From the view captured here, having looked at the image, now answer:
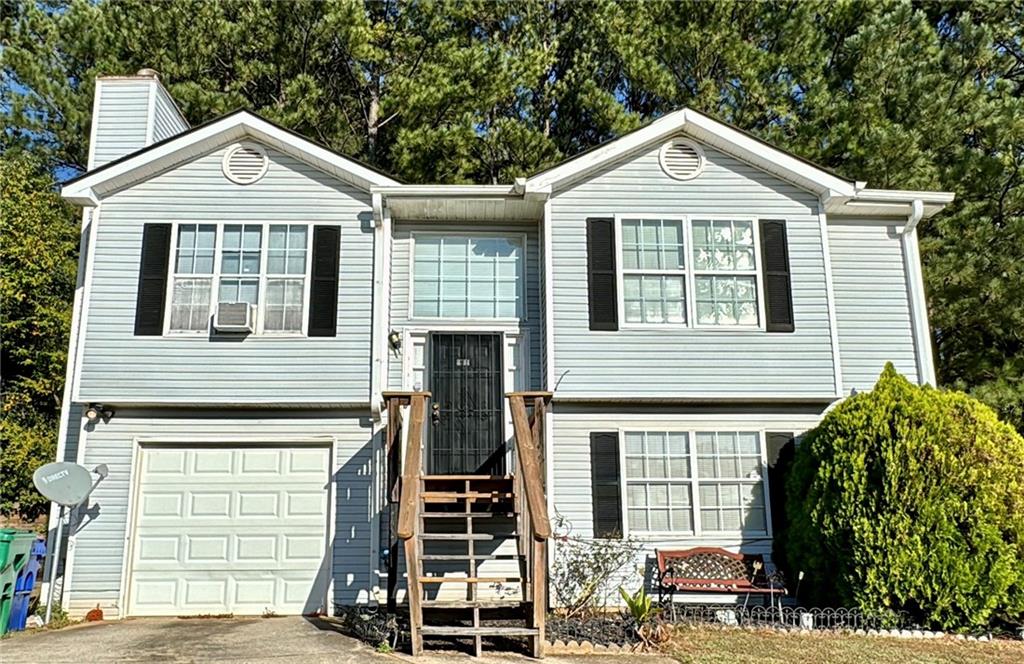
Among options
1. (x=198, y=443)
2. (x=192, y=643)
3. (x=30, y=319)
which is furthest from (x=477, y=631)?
(x=30, y=319)

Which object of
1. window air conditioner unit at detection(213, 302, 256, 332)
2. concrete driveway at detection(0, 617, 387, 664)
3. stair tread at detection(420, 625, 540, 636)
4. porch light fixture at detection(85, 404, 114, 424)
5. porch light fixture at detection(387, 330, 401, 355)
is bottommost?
concrete driveway at detection(0, 617, 387, 664)

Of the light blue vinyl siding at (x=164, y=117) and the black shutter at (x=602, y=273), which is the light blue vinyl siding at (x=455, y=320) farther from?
the light blue vinyl siding at (x=164, y=117)

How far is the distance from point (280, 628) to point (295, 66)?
483 inches

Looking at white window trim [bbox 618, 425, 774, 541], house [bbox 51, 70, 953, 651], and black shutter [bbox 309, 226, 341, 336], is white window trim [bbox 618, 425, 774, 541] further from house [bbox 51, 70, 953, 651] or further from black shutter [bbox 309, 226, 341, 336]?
black shutter [bbox 309, 226, 341, 336]

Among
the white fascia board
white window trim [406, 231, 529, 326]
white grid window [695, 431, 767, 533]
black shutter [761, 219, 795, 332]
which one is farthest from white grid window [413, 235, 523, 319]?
black shutter [761, 219, 795, 332]

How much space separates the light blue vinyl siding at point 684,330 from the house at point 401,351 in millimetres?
28

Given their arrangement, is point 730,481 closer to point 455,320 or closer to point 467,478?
point 467,478

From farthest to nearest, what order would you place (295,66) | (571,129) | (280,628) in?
1. (571,129)
2. (295,66)
3. (280,628)

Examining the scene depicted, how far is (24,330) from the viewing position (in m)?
14.0

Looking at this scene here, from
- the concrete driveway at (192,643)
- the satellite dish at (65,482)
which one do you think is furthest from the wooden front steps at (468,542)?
the satellite dish at (65,482)

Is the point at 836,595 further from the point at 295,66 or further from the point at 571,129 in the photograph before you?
the point at 295,66

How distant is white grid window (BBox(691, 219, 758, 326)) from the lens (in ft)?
29.3

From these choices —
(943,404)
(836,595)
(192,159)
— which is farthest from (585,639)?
(192,159)

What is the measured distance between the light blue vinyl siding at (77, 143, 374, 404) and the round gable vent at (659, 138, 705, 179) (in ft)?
12.6
